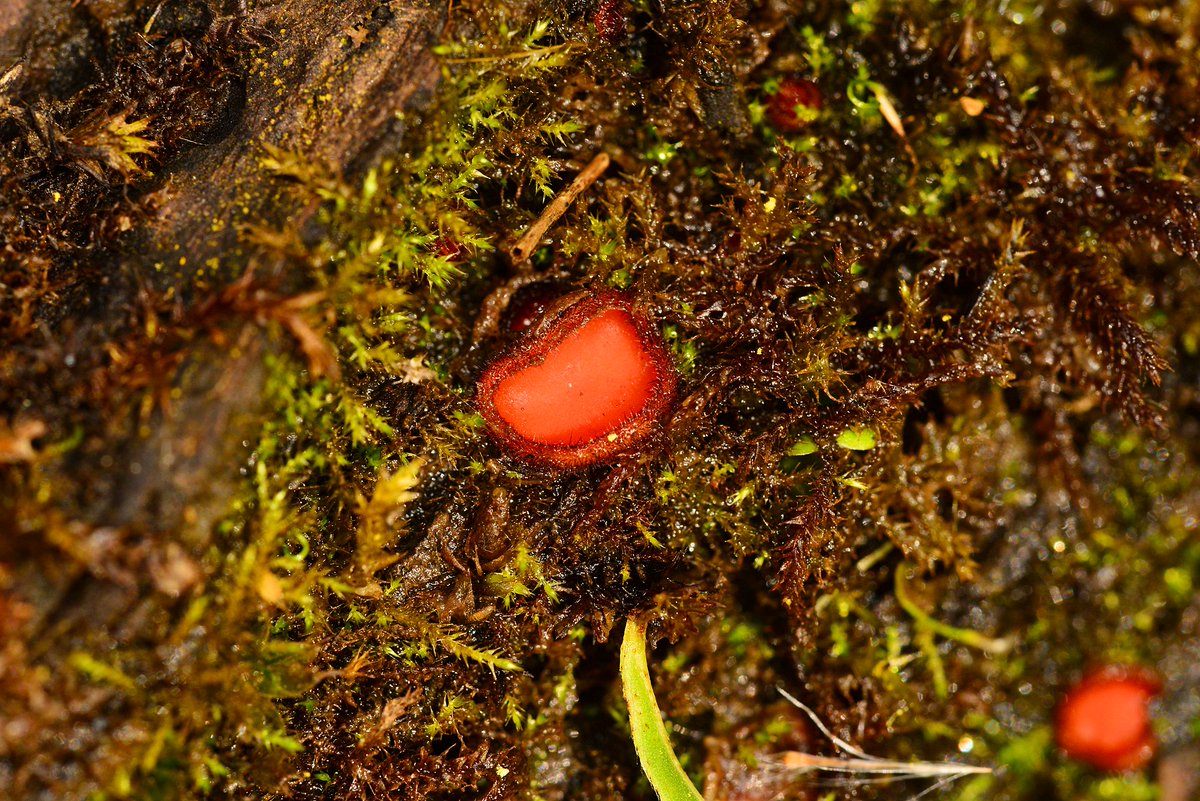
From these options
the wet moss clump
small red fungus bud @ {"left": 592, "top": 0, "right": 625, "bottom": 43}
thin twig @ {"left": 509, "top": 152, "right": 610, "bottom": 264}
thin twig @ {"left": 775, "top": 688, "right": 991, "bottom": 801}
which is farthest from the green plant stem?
small red fungus bud @ {"left": 592, "top": 0, "right": 625, "bottom": 43}

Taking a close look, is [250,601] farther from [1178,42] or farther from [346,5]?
[1178,42]

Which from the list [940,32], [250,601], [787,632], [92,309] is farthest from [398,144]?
[787,632]

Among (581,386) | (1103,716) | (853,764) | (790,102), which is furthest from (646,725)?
(790,102)

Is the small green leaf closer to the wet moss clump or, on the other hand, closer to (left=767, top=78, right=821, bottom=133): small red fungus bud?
the wet moss clump

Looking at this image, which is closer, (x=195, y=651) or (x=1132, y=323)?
(x=195, y=651)

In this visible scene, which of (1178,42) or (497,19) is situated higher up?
(497,19)
